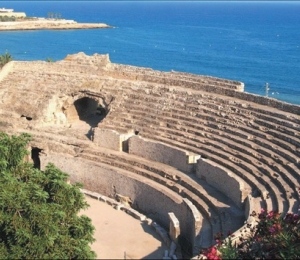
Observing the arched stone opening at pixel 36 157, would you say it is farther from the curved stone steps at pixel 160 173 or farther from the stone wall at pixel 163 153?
the stone wall at pixel 163 153

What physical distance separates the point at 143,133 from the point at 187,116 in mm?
2135

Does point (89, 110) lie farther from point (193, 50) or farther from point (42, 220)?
point (193, 50)

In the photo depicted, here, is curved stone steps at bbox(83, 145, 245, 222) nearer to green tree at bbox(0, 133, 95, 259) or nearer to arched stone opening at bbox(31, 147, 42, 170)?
arched stone opening at bbox(31, 147, 42, 170)

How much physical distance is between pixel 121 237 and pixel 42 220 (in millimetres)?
5452

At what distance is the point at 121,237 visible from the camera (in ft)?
62.3

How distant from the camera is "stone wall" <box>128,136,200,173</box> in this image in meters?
21.5

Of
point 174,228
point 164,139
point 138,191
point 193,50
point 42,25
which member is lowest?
point 174,228

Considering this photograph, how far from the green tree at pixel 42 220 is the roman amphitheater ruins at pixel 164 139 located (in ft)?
14.1

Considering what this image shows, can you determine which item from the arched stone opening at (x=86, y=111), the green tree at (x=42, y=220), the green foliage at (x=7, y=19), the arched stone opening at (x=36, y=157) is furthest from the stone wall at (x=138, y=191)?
the green foliage at (x=7, y=19)

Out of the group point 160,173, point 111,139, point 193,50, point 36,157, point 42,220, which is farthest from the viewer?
point 193,50

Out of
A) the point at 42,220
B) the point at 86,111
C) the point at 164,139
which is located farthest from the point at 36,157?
the point at 42,220

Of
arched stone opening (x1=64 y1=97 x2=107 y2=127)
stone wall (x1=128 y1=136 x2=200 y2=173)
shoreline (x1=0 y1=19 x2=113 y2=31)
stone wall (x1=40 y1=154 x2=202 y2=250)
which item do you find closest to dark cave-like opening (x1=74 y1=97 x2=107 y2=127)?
arched stone opening (x1=64 y1=97 x2=107 y2=127)

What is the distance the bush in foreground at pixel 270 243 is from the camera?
10.7m

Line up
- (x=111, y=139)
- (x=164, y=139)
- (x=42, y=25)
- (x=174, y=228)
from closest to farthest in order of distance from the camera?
1. (x=174, y=228)
2. (x=164, y=139)
3. (x=111, y=139)
4. (x=42, y=25)
